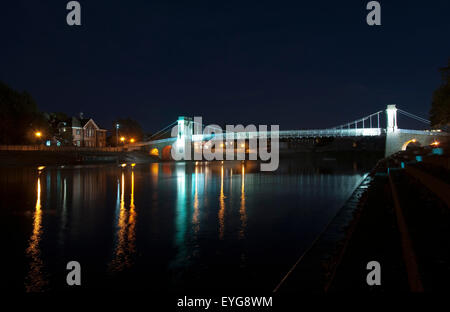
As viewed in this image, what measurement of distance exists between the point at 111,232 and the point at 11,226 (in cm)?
425

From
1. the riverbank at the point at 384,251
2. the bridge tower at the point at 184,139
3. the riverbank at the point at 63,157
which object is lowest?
the riverbank at the point at 384,251

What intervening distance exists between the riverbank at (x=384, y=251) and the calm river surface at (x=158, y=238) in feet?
3.09

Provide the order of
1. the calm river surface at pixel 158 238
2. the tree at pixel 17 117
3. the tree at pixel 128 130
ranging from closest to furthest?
the calm river surface at pixel 158 238, the tree at pixel 17 117, the tree at pixel 128 130

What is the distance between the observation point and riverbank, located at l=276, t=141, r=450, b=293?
736cm

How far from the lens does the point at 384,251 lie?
963 cm

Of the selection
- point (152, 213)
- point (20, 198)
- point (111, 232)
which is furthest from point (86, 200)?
point (111, 232)

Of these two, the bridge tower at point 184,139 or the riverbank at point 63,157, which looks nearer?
the riverbank at point 63,157

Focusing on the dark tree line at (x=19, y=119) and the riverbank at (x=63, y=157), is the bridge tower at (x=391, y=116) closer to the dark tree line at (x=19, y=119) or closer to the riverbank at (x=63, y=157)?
the riverbank at (x=63, y=157)

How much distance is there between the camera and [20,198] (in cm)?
2262

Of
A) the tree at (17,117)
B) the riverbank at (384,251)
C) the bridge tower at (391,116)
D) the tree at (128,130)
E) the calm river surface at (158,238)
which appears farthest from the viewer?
the tree at (128,130)

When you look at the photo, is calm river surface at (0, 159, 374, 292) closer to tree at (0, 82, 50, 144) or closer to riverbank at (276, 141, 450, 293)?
riverbank at (276, 141, 450, 293)

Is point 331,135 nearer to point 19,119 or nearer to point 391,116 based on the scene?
point 391,116

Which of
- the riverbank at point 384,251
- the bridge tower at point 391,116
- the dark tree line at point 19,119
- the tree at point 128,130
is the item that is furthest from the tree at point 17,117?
the bridge tower at point 391,116

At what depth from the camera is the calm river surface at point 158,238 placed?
893 cm
